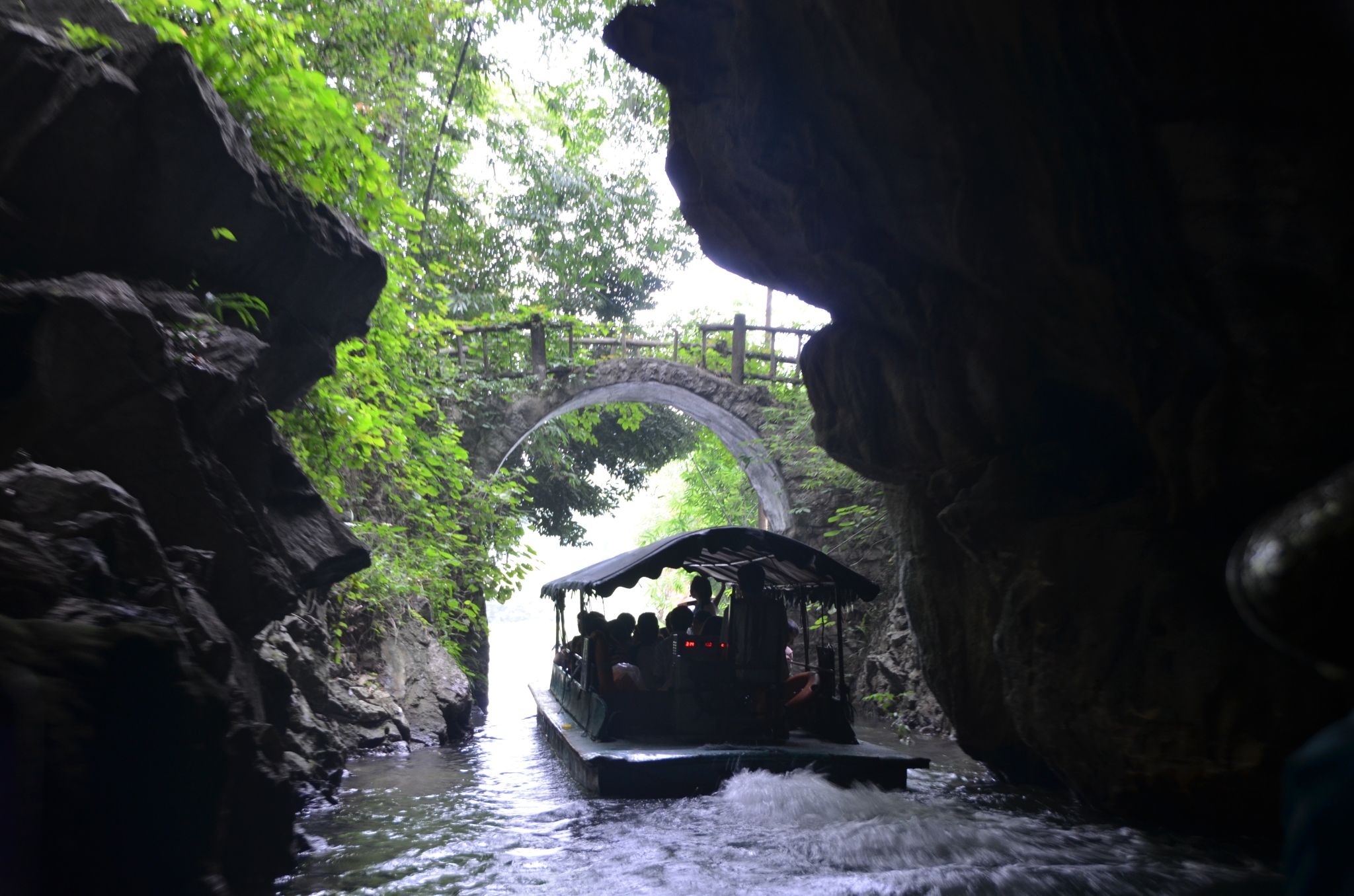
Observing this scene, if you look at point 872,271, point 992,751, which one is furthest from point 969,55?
point 992,751

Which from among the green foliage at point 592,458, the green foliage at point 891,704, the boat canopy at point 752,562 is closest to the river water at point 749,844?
the boat canopy at point 752,562

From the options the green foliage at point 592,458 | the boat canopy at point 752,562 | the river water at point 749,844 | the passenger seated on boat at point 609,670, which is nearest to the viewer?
the river water at point 749,844

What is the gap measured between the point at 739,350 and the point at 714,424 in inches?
63.7

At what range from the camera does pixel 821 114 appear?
712 cm

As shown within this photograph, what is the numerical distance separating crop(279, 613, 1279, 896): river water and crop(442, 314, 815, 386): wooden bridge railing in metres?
9.19

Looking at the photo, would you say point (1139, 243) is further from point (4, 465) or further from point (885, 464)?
point (4, 465)

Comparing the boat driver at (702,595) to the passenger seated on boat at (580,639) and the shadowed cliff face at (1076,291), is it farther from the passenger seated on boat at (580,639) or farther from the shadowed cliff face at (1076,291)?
the shadowed cliff face at (1076,291)

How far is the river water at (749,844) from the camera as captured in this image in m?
5.77

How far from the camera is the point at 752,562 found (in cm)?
945

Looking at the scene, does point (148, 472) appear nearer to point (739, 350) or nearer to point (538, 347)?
point (538, 347)

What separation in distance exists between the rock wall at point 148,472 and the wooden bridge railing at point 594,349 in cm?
919

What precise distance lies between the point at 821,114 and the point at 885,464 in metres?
3.36

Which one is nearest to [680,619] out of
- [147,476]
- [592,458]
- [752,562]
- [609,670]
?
[609,670]

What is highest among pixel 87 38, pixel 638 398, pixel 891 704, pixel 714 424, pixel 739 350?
pixel 739 350
